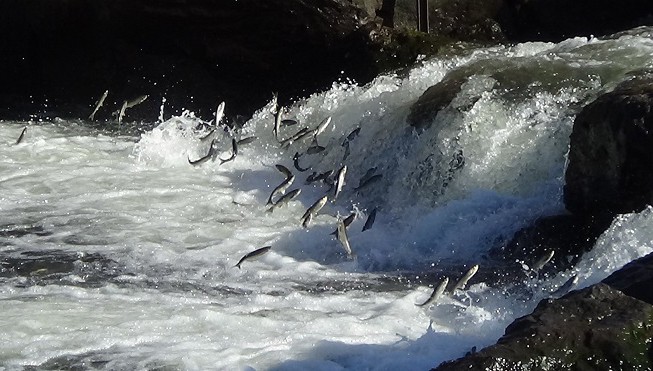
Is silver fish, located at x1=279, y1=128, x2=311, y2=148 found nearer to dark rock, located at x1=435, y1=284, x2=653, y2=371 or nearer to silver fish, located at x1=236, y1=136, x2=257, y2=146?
silver fish, located at x1=236, y1=136, x2=257, y2=146

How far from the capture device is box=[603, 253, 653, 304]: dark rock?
16.5 feet

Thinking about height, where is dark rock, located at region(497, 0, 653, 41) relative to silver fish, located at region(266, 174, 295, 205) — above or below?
above

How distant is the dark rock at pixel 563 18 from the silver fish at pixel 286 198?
624 centimetres

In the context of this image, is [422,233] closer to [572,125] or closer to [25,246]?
[572,125]

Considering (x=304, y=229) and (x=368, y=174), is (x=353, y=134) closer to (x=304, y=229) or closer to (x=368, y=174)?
(x=368, y=174)

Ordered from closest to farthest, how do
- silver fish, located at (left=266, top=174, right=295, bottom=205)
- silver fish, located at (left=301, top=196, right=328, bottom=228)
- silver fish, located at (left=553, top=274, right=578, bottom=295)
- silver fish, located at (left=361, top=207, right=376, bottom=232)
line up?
silver fish, located at (left=553, top=274, right=578, bottom=295), silver fish, located at (left=301, top=196, right=328, bottom=228), silver fish, located at (left=361, top=207, right=376, bottom=232), silver fish, located at (left=266, top=174, right=295, bottom=205)

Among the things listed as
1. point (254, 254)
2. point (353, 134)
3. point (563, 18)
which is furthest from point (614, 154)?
point (563, 18)

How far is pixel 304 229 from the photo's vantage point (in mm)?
9070

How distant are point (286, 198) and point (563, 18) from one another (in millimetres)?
7089

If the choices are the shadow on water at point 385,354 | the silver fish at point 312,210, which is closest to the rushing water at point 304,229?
the shadow on water at point 385,354

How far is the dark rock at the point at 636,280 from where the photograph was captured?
5023mm

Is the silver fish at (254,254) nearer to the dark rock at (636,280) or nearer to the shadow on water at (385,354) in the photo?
the shadow on water at (385,354)

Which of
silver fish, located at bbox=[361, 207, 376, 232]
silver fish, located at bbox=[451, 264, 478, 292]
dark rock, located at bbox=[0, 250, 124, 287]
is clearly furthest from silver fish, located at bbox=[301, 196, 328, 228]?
silver fish, located at bbox=[451, 264, 478, 292]

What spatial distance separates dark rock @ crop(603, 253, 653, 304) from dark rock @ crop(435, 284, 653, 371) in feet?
0.38
